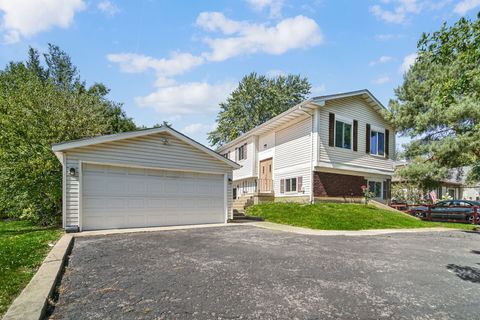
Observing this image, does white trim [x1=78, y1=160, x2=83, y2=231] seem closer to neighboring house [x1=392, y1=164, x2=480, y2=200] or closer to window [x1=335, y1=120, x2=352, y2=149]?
window [x1=335, y1=120, x2=352, y2=149]

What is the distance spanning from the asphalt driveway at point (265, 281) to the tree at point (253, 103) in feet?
110

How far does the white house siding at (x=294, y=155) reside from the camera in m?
16.8

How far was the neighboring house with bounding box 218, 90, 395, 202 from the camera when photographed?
1650 cm

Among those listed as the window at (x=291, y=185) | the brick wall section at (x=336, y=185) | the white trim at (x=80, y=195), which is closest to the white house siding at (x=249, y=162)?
the window at (x=291, y=185)

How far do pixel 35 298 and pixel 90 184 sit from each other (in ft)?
24.1

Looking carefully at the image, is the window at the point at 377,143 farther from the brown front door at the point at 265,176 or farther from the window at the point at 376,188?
the brown front door at the point at 265,176

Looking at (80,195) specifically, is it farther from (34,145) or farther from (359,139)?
(359,139)

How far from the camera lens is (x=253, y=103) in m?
41.1

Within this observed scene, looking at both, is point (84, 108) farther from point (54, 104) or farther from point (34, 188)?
point (34, 188)

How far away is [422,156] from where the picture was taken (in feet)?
61.6

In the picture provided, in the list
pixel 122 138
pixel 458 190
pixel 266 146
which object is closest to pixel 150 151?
pixel 122 138

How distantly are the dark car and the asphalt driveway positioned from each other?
10776mm

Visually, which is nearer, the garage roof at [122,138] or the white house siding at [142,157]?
the garage roof at [122,138]

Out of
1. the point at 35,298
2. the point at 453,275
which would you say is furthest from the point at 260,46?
the point at 35,298
